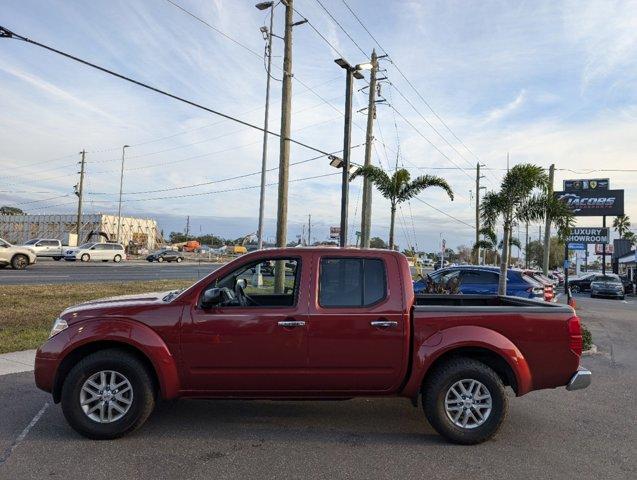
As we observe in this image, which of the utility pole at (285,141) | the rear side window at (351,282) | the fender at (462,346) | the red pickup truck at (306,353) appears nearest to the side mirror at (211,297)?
the red pickup truck at (306,353)

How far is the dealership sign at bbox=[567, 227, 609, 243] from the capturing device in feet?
172

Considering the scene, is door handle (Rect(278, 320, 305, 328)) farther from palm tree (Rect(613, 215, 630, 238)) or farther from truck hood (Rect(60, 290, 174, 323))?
palm tree (Rect(613, 215, 630, 238))

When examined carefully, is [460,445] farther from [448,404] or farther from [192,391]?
[192,391]

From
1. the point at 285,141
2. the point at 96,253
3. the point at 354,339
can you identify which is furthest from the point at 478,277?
the point at 96,253

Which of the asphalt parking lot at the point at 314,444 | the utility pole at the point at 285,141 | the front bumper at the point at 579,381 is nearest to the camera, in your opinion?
A: the asphalt parking lot at the point at 314,444

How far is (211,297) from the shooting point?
4.88 m

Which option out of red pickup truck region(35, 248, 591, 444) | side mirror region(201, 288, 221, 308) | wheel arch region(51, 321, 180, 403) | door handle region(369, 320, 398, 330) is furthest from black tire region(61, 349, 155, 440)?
door handle region(369, 320, 398, 330)

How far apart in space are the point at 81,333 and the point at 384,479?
9.51 feet

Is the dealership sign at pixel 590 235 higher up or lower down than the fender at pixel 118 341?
higher up

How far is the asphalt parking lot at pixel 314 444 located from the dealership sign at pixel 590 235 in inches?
2019

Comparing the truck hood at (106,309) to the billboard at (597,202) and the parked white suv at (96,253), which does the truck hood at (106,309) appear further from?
the billboard at (597,202)

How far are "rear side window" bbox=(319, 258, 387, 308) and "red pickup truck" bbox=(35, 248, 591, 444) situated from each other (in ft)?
0.04

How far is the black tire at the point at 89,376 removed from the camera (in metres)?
4.83

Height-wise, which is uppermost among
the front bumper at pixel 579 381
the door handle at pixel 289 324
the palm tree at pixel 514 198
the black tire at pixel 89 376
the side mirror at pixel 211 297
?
the palm tree at pixel 514 198
